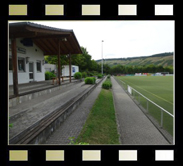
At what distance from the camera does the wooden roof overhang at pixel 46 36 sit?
5909mm

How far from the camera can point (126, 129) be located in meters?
4.95

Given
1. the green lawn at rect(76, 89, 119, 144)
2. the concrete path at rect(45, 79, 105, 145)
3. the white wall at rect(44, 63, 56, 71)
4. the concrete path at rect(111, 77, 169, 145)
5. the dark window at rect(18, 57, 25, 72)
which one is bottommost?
the concrete path at rect(111, 77, 169, 145)

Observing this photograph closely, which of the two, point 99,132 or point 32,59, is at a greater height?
point 32,59

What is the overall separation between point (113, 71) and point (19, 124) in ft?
251

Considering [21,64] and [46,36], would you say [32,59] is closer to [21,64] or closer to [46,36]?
[21,64]

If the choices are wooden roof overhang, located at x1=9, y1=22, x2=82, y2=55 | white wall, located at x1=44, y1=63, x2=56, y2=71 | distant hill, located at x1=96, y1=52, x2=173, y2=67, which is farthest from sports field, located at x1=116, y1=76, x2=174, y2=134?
white wall, located at x1=44, y1=63, x2=56, y2=71

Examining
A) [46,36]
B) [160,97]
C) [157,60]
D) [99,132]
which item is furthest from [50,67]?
[157,60]

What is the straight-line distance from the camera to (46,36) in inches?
349

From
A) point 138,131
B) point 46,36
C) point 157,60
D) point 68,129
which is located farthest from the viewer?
point 157,60

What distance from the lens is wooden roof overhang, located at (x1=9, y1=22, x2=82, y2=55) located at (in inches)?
233

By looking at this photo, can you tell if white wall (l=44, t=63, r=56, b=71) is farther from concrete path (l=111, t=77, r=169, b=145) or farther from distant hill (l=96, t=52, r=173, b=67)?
concrete path (l=111, t=77, r=169, b=145)

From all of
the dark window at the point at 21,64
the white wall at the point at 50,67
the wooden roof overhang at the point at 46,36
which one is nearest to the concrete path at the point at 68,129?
the wooden roof overhang at the point at 46,36

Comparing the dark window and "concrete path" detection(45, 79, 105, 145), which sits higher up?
the dark window
